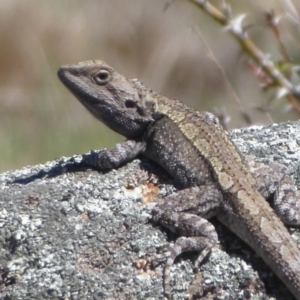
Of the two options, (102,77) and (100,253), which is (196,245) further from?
(102,77)

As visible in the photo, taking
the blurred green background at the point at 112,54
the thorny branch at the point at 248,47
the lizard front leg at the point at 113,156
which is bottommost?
the lizard front leg at the point at 113,156

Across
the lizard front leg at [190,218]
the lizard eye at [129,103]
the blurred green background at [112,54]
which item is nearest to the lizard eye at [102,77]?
the lizard eye at [129,103]

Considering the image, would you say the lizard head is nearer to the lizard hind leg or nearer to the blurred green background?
the lizard hind leg

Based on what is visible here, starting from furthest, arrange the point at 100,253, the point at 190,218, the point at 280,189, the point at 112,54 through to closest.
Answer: the point at 112,54, the point at 280,189, the point at 190,218, the point at 100,253

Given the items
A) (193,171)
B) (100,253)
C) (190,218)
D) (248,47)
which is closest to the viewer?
(100,253)

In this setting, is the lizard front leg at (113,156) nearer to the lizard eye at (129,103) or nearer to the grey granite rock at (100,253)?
the grey granite rock at (100,253)

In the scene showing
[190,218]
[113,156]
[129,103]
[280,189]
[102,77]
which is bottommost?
[190,218]

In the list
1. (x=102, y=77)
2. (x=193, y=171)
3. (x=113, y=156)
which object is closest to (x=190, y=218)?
(x=193, y=171)

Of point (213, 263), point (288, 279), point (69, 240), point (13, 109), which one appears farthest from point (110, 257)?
point (13, 109)
